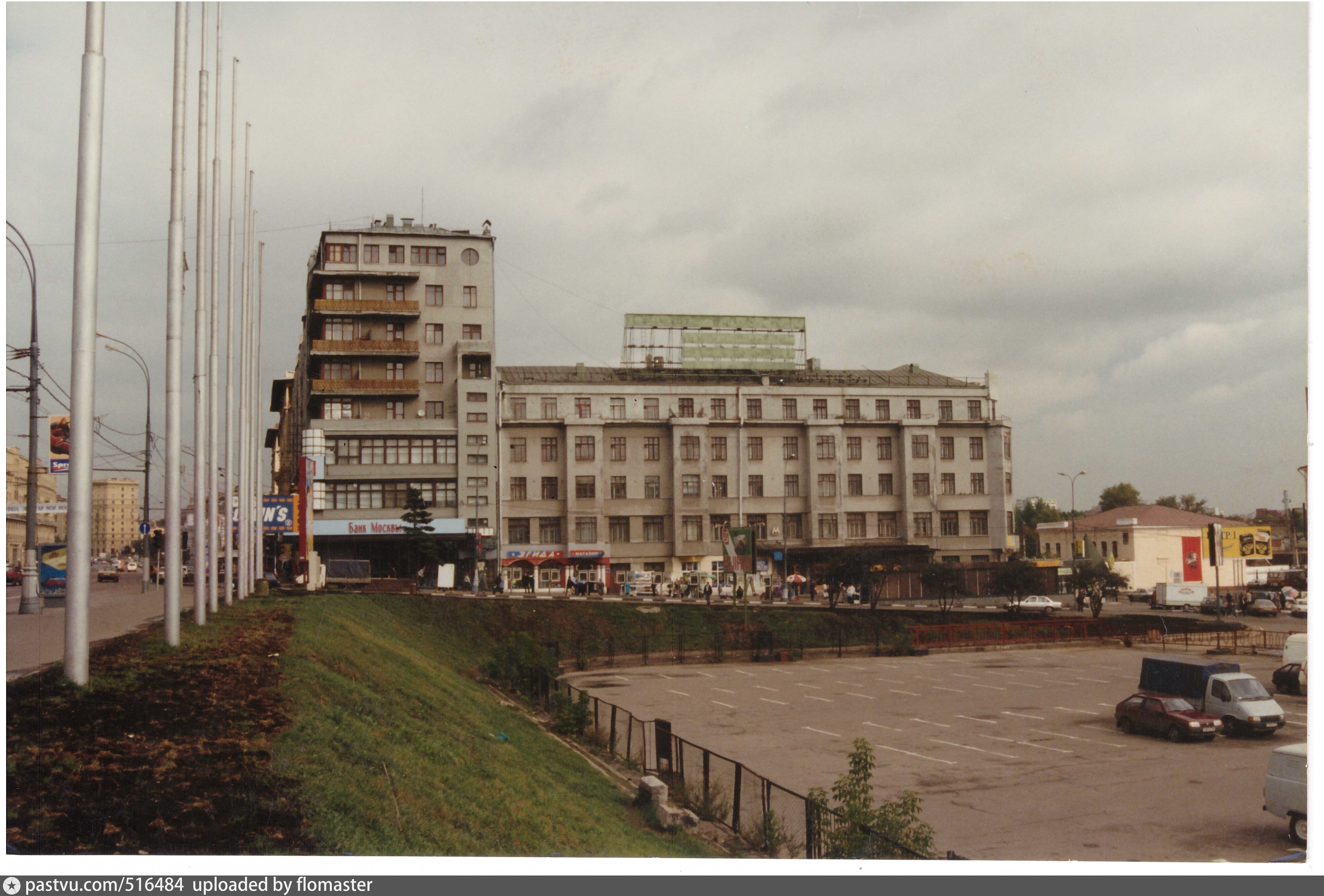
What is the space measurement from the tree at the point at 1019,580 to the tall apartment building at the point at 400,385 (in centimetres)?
3652

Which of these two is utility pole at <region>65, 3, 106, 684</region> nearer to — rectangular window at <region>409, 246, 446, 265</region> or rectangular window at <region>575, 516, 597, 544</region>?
rectangular window at <region>575, 516, 597, 544</region>

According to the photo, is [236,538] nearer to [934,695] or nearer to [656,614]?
[656,614]

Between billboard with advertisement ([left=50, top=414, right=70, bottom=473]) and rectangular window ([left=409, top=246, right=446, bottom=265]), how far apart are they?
161ft

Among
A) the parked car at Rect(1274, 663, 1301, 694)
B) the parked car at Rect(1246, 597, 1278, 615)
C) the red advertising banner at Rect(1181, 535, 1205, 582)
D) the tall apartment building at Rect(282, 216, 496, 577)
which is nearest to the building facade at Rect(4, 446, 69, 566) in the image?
Answer: the tall apartment building at Rect(282, 216, 496, 577)

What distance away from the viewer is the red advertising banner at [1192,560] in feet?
256

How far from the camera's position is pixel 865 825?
12.2 meters

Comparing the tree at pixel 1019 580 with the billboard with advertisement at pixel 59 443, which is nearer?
the billboard with advertisement at pixel 59 443

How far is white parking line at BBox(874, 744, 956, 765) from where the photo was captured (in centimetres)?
2309

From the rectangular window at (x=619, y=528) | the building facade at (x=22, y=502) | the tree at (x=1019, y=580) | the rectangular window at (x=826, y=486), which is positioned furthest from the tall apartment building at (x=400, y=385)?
the tree at (x=1019, y=580)

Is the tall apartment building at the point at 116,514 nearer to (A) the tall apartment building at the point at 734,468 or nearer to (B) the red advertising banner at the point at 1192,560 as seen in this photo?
(A) the tall apartment building at the point at 734,468

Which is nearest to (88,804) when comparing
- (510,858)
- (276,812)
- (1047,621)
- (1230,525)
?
(276,812)

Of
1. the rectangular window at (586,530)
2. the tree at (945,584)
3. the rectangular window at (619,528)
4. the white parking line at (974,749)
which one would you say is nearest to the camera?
the white parking line at (974,749)

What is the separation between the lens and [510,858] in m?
9.77

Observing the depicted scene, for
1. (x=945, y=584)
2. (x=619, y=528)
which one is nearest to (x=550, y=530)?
(x=619, y=528)
